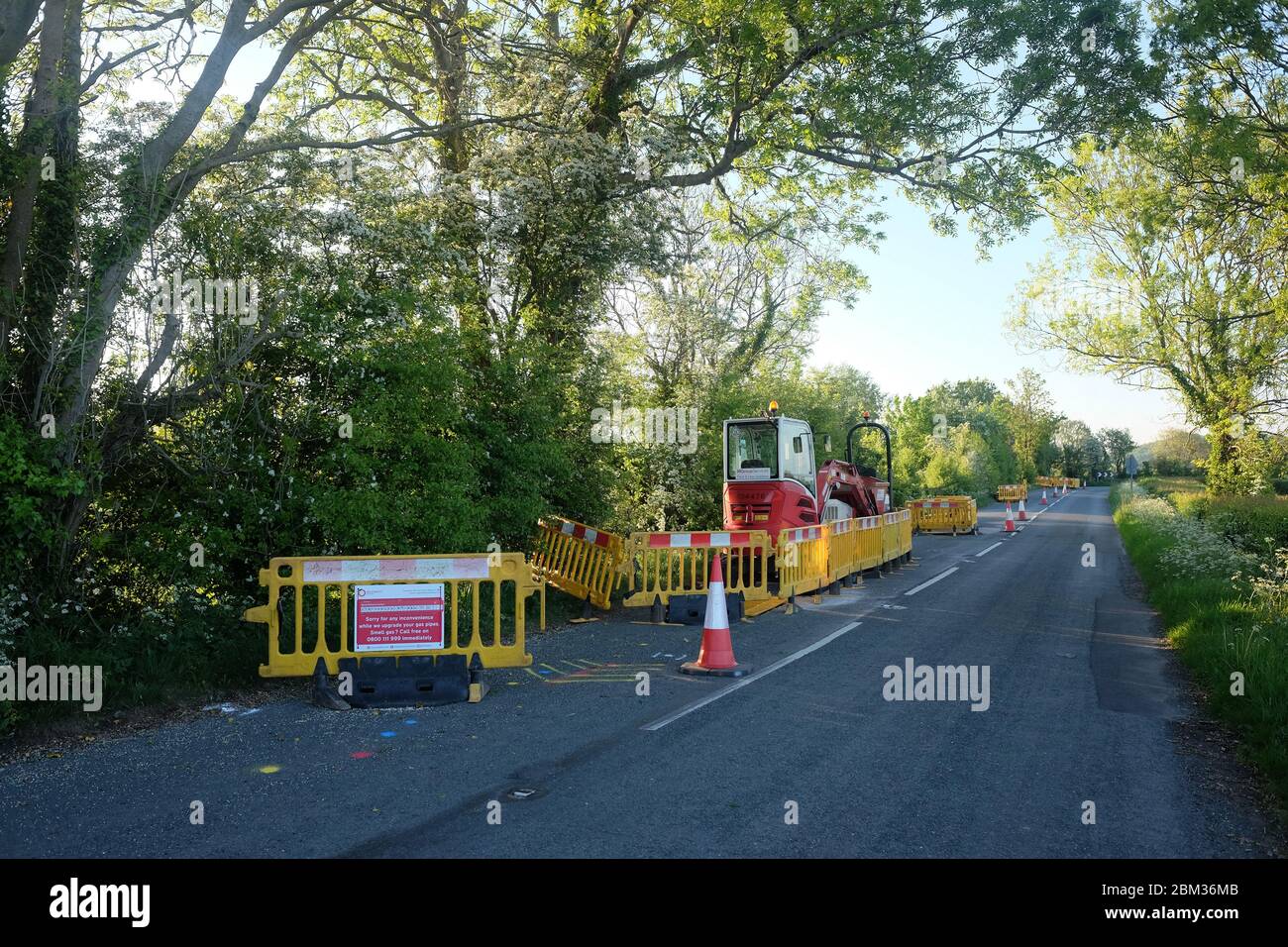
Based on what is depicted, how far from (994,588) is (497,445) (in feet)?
30.8

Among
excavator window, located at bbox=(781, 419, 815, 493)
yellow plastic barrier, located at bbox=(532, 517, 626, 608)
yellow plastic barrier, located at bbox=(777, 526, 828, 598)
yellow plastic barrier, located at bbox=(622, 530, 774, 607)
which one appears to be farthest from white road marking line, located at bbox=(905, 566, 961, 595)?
yellow plastic barrier, located at bbox=(532, 517, 626, 608)

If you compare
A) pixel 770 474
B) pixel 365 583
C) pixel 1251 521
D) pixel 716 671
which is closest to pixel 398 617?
pixel 365 583

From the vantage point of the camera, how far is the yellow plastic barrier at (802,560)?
13109 mm

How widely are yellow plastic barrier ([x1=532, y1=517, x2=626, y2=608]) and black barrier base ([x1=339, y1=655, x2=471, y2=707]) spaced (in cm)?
504

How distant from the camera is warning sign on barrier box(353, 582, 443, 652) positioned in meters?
7.88

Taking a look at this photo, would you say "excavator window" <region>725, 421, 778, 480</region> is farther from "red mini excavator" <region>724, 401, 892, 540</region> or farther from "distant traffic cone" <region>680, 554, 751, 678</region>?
"distant traffic cone" <region>680, 554, 751, 678</region>

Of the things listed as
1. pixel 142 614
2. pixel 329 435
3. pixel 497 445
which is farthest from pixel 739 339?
pixel 142 614

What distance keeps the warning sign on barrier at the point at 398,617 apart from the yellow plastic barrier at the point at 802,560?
20.7 ft

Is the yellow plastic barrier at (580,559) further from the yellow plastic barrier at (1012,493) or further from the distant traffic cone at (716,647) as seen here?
the yellow plastic barrier at (1012,493)

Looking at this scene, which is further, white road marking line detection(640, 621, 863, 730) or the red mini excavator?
the red mini excavator

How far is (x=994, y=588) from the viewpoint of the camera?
1580cm

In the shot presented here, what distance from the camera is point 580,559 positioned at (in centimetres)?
1359

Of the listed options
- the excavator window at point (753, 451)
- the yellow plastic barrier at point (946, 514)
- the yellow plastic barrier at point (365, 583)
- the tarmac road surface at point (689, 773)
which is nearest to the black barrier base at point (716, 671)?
the tarmac road surface at point (689, 773)

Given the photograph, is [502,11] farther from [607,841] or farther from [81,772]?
[607,841]
